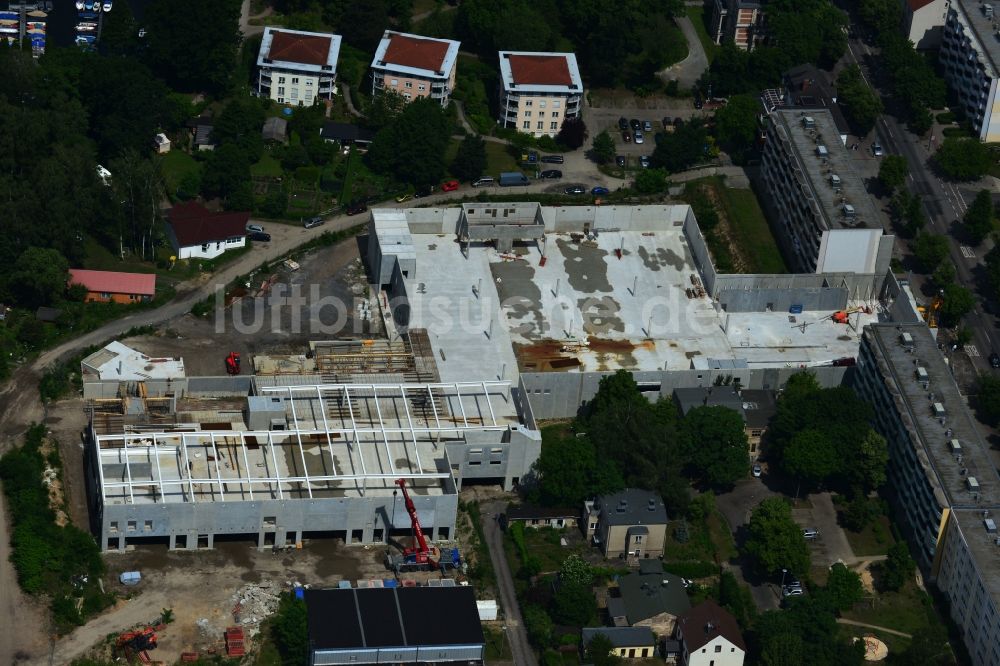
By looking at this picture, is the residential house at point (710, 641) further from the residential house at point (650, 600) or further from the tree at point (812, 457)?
the tree at point (812, 457)

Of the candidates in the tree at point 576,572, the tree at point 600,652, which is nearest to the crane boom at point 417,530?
the tree at point 576,572

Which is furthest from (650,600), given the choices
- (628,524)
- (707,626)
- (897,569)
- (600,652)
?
(897,569)

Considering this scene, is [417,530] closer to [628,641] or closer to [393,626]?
[393,626]

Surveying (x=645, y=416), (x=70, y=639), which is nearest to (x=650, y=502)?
(x=645, y=416)

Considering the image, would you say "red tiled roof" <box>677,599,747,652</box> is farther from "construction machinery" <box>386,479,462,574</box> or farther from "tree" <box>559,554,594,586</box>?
"construction machinery" <box>386,479,462,574</box>

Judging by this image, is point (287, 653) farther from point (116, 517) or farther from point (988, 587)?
point (988, 587)

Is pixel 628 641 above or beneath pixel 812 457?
beneath
